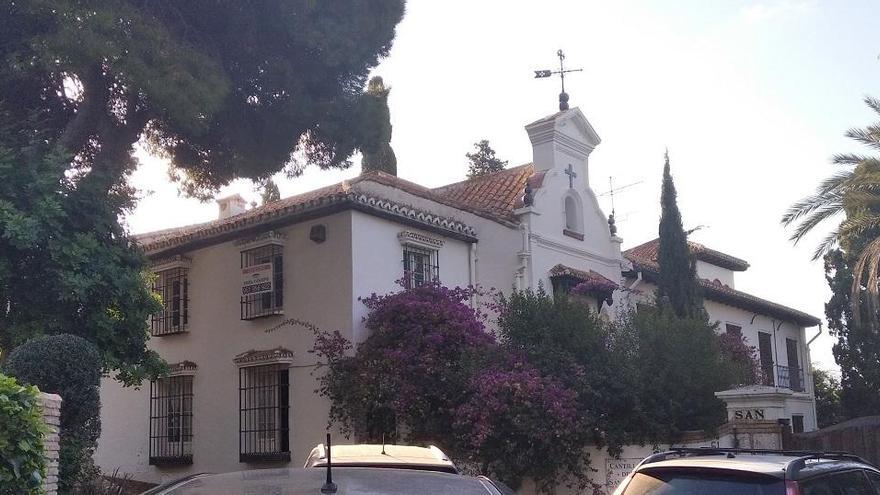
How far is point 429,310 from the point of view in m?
16.0

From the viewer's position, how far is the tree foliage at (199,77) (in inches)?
524

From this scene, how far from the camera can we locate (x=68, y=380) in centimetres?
1079

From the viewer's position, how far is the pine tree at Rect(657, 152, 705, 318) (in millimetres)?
21281

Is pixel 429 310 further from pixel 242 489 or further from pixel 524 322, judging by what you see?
pixel 242 489

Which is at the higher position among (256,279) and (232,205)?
(232,205)

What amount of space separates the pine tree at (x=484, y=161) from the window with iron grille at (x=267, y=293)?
57.8ft

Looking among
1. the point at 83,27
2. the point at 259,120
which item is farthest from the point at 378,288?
the point at 83,27

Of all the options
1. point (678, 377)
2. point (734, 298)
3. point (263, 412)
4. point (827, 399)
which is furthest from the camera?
point (827, 399)

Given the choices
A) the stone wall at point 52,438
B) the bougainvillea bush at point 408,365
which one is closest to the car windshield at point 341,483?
the stone wall at point 52,438

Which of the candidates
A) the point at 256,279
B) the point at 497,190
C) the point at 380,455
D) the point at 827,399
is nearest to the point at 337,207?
the point at 256,279

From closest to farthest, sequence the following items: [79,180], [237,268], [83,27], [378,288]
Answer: [83,27] → [79,180] → [378,288] → [237,268]

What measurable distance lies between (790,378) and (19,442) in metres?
26.8

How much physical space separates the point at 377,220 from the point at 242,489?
13883 millimetres

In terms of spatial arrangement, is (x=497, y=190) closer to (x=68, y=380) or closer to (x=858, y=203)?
(x=858, y=203)
